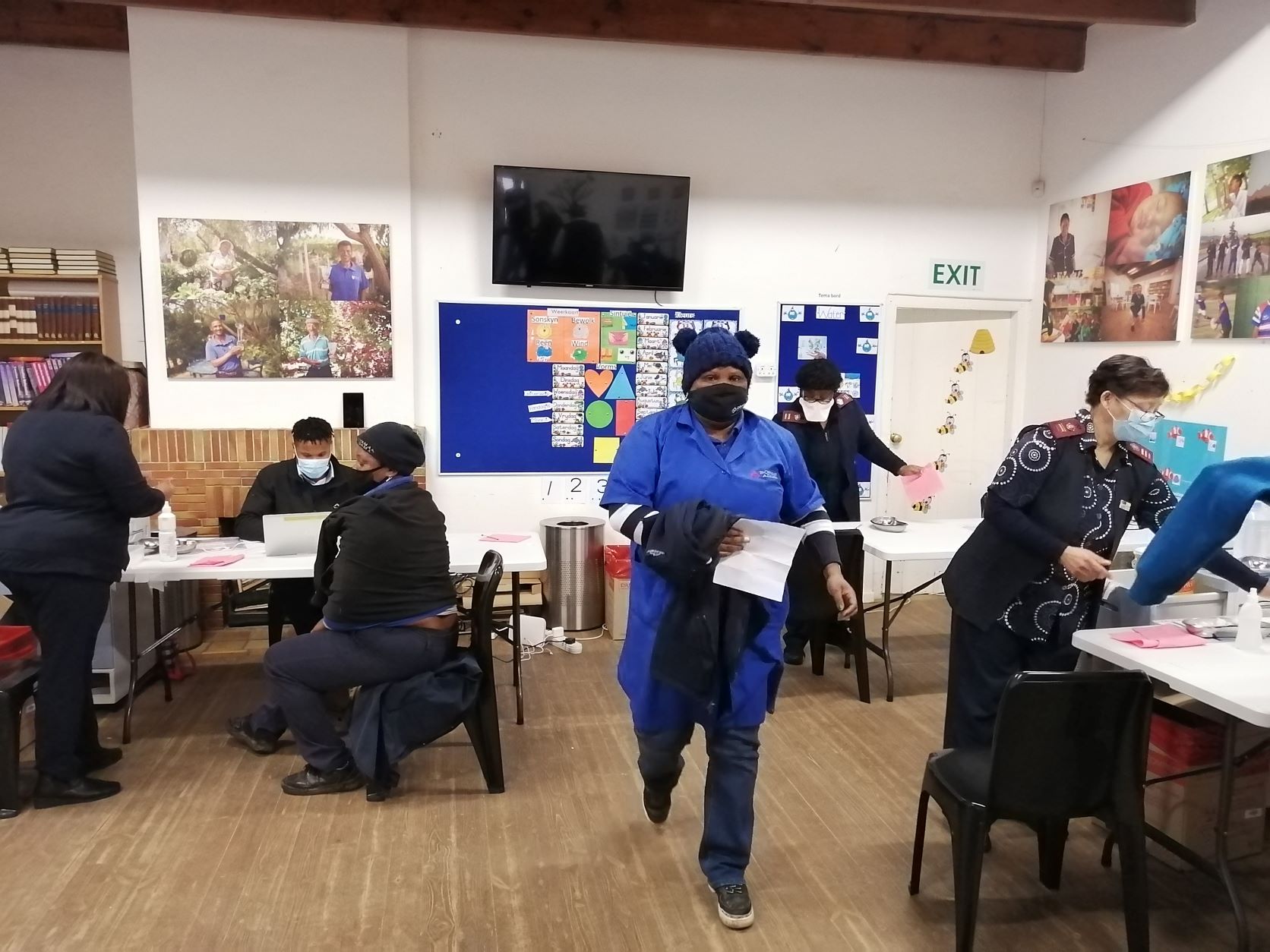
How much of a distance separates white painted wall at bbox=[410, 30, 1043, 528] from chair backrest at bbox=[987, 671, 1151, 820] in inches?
132

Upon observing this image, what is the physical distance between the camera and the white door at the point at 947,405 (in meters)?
5.38

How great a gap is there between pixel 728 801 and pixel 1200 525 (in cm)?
129

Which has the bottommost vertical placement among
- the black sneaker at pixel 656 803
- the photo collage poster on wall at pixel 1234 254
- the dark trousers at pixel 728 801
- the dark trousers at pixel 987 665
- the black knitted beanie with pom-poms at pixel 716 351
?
the black sneaker at pixel 656 803

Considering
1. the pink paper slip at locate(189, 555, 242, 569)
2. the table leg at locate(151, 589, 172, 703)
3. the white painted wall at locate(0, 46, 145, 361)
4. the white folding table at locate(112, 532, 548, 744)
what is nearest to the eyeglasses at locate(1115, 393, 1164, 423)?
the white folding table at locate(112, 532, 548, 744)

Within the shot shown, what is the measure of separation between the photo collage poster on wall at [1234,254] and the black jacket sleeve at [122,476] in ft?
14.7

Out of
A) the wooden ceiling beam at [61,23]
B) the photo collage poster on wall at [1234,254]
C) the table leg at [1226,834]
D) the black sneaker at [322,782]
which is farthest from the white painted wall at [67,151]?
the photo collage poster on wall at [1234,254]

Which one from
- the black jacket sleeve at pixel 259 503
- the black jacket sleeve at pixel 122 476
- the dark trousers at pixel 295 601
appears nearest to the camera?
the black jacket sleeve at pixel 122 476

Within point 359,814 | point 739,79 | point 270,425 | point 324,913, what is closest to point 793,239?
point 739,79

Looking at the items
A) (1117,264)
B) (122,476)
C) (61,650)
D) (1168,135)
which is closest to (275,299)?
(122,476)

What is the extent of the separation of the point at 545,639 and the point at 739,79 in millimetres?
3244

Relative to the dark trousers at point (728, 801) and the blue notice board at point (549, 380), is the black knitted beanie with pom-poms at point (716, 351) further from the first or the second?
the blue notice board at point (549, 380)

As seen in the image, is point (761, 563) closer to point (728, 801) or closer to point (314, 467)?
point (728, 801)

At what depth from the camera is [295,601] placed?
3.72 meters

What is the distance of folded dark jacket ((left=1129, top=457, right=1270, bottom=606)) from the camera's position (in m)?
1.86
